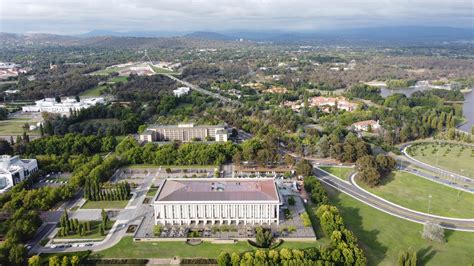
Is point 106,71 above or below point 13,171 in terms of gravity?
above

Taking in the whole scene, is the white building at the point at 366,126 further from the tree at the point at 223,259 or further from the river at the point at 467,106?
the tree at the point at 223,259

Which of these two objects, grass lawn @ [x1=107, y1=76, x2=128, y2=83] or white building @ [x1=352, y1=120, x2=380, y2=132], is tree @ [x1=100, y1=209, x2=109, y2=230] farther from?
grass lawn @ [x1=107, y1=76, x2=128, y2=83]

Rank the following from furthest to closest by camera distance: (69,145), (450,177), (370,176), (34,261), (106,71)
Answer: (106,71), (69,145), (450,177), (370,176), (34,261)

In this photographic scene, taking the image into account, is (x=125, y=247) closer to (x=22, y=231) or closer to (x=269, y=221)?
(x=22, y=231)

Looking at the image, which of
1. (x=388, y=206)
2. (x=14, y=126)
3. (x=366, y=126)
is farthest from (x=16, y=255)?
(x=366, y=126)

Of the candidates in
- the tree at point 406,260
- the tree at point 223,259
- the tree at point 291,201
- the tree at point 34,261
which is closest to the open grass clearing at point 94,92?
the tree at point 291,201

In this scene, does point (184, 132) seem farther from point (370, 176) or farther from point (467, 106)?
point (467, 106)
